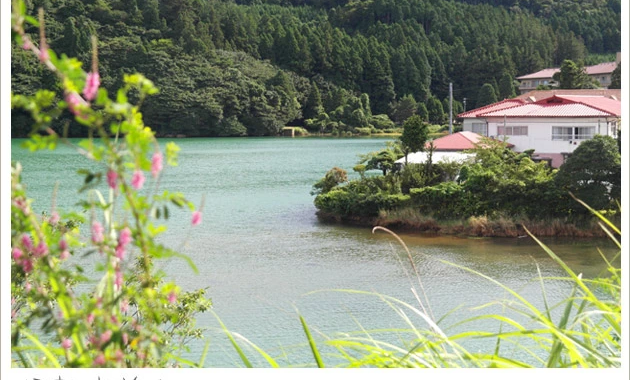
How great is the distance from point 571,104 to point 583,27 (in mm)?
6234

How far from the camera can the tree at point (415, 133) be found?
11.5m

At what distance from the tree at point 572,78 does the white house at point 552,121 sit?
15.3 inches

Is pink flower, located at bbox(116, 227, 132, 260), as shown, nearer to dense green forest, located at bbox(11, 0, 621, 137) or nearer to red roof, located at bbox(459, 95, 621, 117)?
dense green forest, located at bbox(11, 0, 621, 137)

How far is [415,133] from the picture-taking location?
11.5m

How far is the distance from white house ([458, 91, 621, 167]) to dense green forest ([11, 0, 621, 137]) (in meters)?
0.67

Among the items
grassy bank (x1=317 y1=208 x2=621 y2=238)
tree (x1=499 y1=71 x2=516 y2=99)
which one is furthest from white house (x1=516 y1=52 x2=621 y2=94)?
grassy bank (x1=317 y1=208 x2=621 y2=238)

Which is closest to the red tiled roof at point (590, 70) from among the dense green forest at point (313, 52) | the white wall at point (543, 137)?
the dense green forest at point (313, 52)

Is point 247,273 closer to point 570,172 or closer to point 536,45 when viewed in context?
point 570,172

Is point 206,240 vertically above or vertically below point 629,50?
below

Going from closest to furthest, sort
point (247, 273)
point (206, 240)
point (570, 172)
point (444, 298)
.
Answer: point (444, 298)
point (247, 273)
point (570, 172)
point (206, 240)

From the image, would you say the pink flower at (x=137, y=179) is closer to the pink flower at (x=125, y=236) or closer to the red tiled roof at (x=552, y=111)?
the pink flower at (x=125, y=236)

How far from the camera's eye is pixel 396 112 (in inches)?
622

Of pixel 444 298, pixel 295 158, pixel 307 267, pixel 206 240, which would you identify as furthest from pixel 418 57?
pixel 444 298

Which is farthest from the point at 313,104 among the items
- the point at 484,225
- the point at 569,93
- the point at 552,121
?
the point at 484,225
